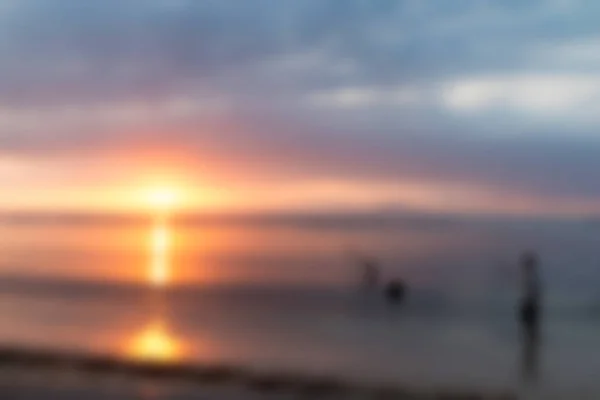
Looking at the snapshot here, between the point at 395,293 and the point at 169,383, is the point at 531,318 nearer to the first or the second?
the point at 395,293

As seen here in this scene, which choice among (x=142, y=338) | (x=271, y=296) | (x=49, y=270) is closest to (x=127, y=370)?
(x=142, y=338)

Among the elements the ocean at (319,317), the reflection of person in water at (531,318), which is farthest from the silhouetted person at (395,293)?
the reflection of person in water at (531,318)

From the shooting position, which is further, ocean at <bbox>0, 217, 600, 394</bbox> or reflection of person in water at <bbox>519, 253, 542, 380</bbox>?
reflection of person in water at <bbox>519, 253, 542, 380</bbox>

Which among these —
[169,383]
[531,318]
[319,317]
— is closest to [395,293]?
[319,317]

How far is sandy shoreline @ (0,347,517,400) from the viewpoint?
1572cm

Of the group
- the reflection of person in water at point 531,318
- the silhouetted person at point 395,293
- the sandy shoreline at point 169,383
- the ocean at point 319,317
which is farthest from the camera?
the silhouetted person at point 395,293

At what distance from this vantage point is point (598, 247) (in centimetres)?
8700

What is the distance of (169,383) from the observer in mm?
16750

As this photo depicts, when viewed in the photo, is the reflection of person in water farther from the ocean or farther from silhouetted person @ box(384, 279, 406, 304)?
silhouetted person @ box(384, 279, 406, 304)

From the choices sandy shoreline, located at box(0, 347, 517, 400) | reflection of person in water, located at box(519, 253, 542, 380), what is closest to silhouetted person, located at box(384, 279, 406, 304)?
reflection of person in water, located at box(519, 253, 542, 380)

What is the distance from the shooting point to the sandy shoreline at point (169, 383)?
51.6ft

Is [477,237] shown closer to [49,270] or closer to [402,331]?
[49,270]

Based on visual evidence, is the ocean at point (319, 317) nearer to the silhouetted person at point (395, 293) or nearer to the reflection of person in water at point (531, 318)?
the reflection of person in water at point (531, 318)

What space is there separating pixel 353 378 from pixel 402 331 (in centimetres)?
875
